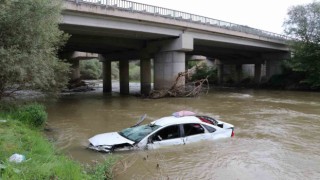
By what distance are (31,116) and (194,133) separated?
19.3ft

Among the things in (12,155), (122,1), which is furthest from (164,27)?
(12,155)

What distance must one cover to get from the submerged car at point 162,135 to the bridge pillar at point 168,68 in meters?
19.6

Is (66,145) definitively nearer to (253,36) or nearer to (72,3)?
(72,3)

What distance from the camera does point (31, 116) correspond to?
1182cm

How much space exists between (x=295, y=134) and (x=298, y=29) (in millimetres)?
30177

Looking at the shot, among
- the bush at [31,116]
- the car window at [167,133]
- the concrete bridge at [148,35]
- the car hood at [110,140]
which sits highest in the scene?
the concrete bridge at [148,35]

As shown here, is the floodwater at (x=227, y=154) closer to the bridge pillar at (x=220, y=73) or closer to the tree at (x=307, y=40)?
the tree at (x=307, y=40)

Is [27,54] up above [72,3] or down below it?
below

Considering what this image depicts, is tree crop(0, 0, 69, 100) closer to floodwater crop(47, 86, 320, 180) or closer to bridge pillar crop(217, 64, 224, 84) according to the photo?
floodwater crop(47, 86, 320, 180)

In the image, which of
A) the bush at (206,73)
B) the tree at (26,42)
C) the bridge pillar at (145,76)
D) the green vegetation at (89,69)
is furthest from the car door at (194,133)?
the green vegetation at (89,69)

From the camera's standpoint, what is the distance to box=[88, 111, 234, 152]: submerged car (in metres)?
9.51

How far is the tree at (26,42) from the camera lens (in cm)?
1181

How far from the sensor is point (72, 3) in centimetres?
2127

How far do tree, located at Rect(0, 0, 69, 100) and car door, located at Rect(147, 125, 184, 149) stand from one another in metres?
5.61
